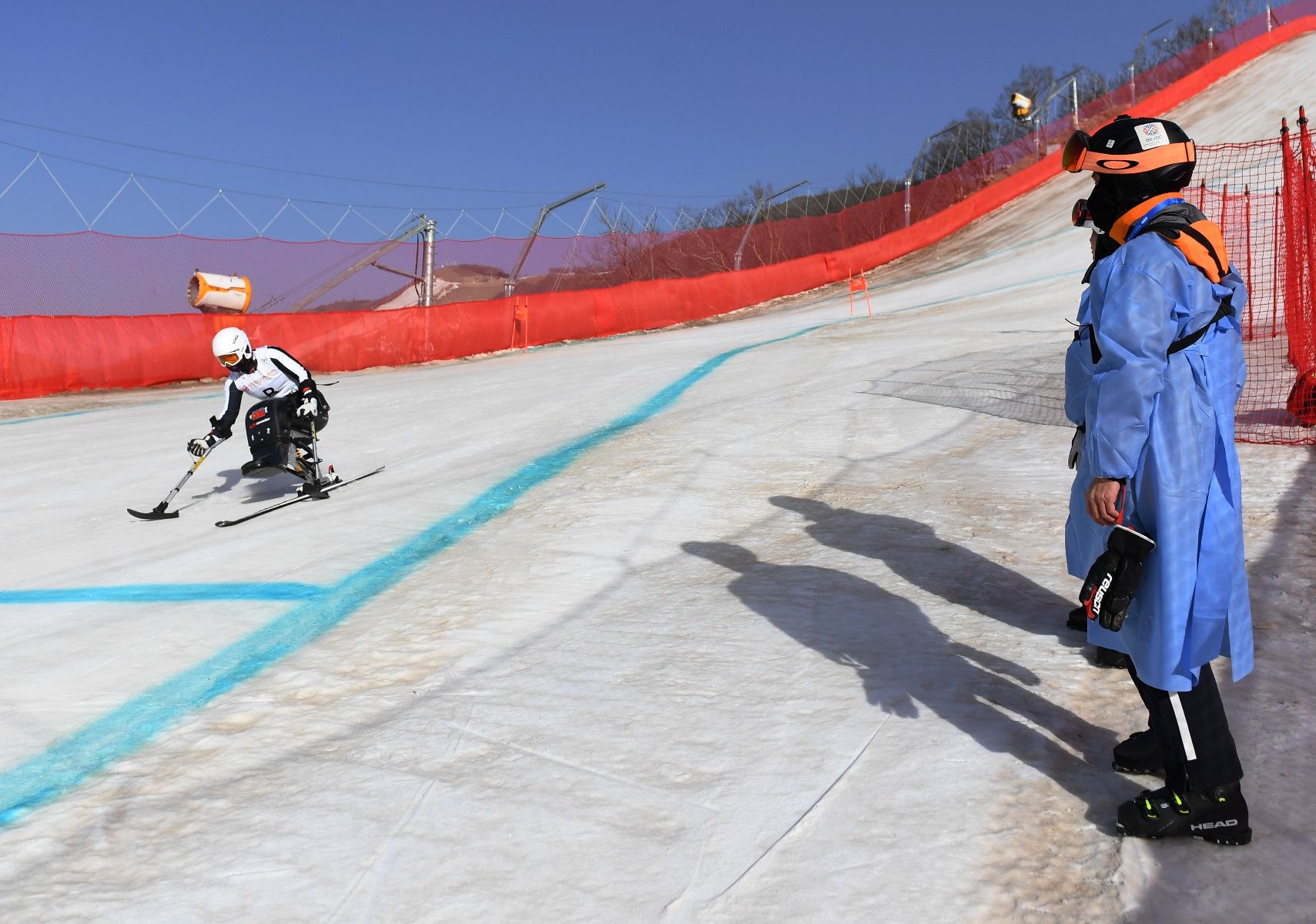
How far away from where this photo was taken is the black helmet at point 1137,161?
10.00 feet

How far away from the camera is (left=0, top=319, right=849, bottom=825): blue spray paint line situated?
391cm

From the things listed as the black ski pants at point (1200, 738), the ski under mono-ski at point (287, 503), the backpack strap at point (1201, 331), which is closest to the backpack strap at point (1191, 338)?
the backpack strap at point (1201, 331)

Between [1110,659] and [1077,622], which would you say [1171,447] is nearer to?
[1110,659]

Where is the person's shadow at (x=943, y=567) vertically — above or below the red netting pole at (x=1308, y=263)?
below

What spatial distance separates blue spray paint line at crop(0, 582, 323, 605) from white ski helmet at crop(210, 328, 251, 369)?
101 inches

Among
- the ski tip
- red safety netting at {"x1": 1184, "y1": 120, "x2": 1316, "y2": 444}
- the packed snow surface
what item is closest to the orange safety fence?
the packed snow surface

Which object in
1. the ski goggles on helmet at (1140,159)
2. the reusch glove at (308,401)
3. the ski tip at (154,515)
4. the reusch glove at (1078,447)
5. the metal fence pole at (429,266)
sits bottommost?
the ski tip at (154,515)

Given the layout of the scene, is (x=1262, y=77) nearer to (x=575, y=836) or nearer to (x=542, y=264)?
(x=542, y=264)

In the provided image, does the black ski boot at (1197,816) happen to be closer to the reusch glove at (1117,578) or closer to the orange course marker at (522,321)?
the reusch glove at (1117,578)

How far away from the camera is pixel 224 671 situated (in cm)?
503

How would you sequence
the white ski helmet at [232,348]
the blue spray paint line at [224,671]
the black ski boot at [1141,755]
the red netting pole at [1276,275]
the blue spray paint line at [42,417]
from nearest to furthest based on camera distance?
1. the black ski boot at [1141,755]
2. the blue spray paint line at [224,671]
3. the white ski helmet at [232,348]
4. the red netting pole at [1276,275]
5. the blue spray paint line at [42,417]

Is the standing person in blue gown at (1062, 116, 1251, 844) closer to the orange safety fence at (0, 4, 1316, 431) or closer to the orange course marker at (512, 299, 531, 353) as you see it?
the orange safety fence at (0, 4, 1316, 431)

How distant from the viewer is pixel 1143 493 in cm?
296

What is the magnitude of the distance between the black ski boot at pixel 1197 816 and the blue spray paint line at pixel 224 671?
359 cm
